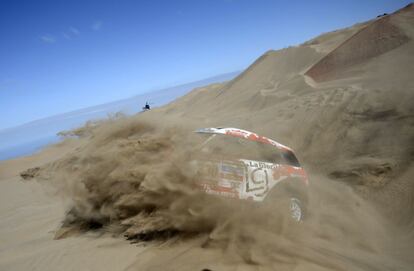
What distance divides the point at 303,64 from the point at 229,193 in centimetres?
2085

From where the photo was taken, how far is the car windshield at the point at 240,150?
5375mm

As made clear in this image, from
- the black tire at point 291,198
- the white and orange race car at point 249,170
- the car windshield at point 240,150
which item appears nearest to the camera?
the white and orange race car at point 249,170

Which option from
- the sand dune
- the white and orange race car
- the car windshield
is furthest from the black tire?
the car windshield

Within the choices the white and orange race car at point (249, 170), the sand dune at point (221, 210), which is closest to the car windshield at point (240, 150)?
the white and orange race car at point (249, 170)

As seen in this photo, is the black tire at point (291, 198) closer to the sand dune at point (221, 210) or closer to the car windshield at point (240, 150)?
the sand dune at point (221, 210)

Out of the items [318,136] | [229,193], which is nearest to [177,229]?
[229,193]

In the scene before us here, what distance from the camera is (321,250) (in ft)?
15.5

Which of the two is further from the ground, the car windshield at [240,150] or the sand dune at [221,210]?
the car windshield at [240,150]

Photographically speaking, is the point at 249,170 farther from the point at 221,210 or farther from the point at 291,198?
the point at 291,198

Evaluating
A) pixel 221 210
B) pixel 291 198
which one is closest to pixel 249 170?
pixel 221 210

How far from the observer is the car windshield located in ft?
17.6

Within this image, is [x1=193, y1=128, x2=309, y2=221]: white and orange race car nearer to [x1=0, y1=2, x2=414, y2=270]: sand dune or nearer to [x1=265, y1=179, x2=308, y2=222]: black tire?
[x1=265, y1=179, x2=308, y2=222]: black tire

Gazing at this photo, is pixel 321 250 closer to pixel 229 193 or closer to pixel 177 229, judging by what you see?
pixel 229 193

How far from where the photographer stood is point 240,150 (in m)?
5.68
